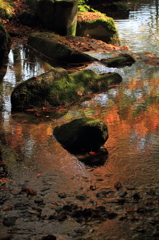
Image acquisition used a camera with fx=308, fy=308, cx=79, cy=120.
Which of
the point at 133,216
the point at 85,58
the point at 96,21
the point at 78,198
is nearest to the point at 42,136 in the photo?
the point at 78,198

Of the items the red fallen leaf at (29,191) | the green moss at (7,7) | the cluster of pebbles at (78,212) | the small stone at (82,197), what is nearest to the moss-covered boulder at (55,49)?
the green moss at (7,7)

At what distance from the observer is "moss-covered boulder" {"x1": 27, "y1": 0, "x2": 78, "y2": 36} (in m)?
13.4

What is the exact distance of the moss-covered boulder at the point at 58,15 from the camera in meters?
13.4

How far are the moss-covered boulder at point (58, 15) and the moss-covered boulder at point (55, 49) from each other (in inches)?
73.5

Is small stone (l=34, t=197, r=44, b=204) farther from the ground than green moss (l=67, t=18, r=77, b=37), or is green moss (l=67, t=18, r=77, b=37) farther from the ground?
green moss (l=67, t=18, r=77, b=37)

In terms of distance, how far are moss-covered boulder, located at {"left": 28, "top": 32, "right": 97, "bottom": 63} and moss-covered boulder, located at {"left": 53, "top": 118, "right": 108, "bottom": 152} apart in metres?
5.69

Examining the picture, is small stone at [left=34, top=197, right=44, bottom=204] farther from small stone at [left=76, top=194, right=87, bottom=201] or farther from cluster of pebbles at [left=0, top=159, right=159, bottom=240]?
small stone at [left=76, top=194, right=87, bottom=201]

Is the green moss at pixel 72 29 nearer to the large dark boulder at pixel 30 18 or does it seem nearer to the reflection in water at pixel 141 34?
the large dark boulder at pixel 30 18

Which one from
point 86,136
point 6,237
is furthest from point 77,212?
point 86,136

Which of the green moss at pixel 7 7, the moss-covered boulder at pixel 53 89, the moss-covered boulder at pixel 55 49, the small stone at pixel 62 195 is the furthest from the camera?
the green moss at pixel 7 7

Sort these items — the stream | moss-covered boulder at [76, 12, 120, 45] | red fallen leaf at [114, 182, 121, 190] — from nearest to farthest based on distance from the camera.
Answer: red fallen leaf at [114, 182, 121, 190] < the stream < moss-covered boulder at [76, 12, 120, 45]

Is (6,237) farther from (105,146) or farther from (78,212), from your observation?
(105,146)

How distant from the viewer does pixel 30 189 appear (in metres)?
3.71

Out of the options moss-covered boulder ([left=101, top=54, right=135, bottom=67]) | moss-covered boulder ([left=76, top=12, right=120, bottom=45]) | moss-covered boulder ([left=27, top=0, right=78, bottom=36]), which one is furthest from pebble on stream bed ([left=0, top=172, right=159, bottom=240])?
moss-covered boulder ([left=76, top=12, right=120, bottom=45])
